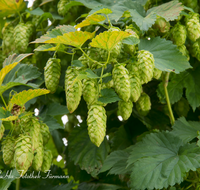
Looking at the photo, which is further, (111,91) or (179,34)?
(179,34)

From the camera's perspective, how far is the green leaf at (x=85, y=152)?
1235mm

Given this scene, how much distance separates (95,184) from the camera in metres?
1.38

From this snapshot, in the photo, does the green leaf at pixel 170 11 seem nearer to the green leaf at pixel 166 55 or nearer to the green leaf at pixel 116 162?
the green leaf at pixel 166 55

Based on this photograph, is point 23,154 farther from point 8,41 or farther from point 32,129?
point 8,41

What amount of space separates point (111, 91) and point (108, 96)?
28mm

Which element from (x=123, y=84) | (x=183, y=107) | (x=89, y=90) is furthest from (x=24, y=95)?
(x=183, y=107)

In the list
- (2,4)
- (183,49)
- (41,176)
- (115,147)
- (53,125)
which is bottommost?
(41,176)

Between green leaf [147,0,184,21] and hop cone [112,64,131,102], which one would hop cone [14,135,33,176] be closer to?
hop cone [112,64,131,102]

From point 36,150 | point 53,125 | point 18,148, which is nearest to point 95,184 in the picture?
point 53,125

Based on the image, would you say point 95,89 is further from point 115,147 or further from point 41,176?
point 41,176

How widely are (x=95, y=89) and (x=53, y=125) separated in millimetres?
424

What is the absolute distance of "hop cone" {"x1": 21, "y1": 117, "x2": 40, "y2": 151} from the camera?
2.65 feet

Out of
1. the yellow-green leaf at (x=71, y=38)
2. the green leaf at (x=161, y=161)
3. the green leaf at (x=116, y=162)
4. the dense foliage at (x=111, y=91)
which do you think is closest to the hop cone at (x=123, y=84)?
the dense foliage at (x=111, y=91)

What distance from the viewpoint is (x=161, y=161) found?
912 millimetres
